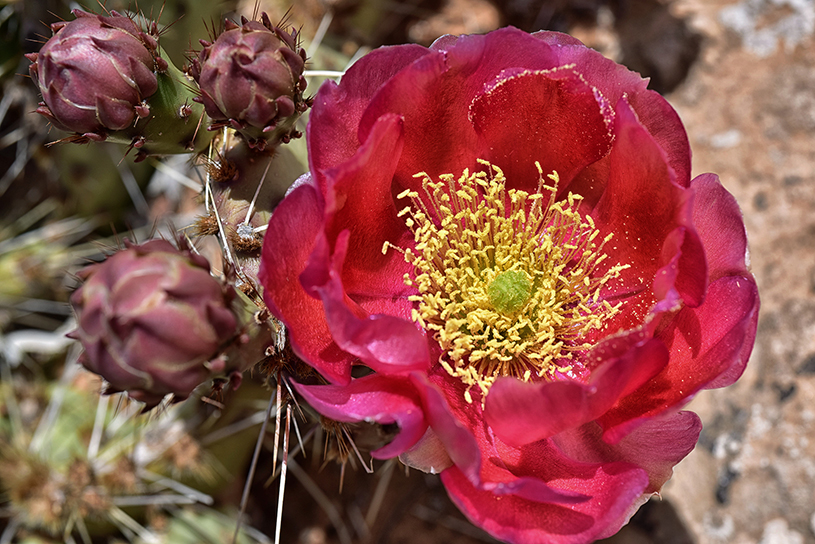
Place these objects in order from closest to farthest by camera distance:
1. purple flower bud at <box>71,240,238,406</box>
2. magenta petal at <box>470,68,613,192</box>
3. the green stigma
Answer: purple flower bud at <box>71,240,238,406</box>
magenta petal at <box>470,68,613,192</box>
the green stigma

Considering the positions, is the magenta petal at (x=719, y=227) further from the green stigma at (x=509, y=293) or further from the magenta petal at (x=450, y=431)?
the magenta petal at (x=450, y=431)

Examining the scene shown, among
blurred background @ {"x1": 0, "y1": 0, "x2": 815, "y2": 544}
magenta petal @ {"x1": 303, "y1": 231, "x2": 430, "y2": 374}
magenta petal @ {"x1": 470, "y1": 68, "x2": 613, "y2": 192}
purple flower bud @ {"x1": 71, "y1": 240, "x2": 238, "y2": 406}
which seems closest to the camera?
purple flower bud @ {"x1": 71, "y1": 240, "x2": 238, "y2": 406}

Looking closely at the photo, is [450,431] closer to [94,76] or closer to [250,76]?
[250,76]

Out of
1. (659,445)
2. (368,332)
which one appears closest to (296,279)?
(368,332)

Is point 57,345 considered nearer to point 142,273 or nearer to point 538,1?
point 142,273

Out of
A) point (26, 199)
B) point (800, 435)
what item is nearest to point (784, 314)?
point (800, 435)

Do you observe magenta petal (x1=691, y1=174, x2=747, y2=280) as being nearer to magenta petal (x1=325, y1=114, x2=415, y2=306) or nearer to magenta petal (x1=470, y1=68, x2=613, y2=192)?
magenta petal (x1=470, y1=68, x2=613, y2=192)

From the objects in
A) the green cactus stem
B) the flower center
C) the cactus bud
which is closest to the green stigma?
the flower center
